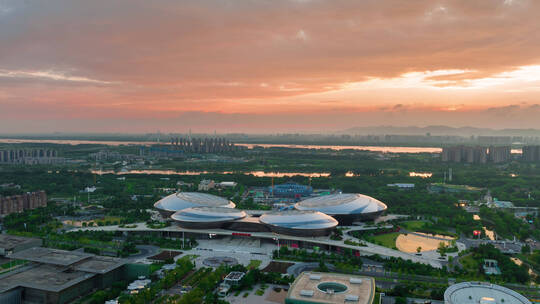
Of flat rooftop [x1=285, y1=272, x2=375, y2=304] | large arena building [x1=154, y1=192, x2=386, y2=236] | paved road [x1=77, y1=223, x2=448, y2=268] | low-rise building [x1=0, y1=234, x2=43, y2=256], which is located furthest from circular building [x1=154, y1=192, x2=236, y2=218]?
flat rooftop [x1=285, y1=272, x2=375, y2=304]

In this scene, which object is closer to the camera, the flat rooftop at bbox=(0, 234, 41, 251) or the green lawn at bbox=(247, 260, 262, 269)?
the green lawn at bbox=(247, 260, 262, 269)

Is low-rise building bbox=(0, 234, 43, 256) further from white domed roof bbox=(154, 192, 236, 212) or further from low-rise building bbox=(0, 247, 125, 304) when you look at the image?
white domed roof bbox=(154, 192, 236, 212)

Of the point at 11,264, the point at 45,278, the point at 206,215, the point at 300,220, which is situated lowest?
the point at 11,264

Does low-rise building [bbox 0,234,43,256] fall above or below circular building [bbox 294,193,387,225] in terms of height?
below

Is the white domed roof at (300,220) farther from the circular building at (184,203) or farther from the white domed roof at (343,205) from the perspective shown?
the circular building at (184,203)

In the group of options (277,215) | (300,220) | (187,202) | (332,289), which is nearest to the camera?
(332,289)

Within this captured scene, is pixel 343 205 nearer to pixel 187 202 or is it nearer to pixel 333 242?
pixel 333 242

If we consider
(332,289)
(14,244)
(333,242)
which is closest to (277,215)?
(333,242)

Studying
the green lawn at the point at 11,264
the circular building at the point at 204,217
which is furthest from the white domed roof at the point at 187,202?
the green lawn at the point at 11,264
